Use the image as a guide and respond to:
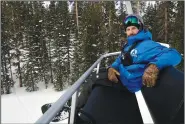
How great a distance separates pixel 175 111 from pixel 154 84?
0.99ft

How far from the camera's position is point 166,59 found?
2.23m

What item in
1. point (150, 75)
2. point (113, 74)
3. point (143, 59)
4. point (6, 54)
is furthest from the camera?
point (6, 54)

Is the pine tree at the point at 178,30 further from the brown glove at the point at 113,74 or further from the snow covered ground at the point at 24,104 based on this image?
the brown glove at the point at 113,74

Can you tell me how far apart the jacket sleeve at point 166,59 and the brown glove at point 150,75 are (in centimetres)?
4

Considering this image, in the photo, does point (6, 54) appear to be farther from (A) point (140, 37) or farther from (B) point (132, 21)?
(A) point (140, 37)

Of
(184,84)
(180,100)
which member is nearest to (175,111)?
(180,100)

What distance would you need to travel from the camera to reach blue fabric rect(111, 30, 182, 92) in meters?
2.26

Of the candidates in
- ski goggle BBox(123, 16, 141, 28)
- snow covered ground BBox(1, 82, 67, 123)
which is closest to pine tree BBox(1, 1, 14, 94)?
snow covered ground BBox(1, 82, 67, 123)

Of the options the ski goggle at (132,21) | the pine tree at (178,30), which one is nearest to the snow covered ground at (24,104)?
the pine tree at (178,30)

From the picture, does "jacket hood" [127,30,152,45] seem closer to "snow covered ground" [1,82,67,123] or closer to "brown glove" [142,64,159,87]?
"brown glove" [142,64,159,87]

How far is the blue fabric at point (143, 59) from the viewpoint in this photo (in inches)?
89.0

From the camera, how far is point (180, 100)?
1948 millimetres

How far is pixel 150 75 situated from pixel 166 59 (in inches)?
8.1

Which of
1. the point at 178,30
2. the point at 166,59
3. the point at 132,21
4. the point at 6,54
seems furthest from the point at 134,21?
the point at 6,54
